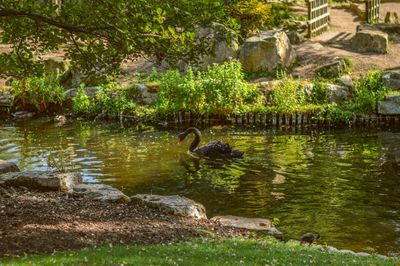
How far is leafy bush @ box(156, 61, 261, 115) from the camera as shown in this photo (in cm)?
2836

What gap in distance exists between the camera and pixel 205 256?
10.9m

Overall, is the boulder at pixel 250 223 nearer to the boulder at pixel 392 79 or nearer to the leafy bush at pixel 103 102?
the leafy bush at pixel 103 102

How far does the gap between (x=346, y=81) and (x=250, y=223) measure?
17585mm

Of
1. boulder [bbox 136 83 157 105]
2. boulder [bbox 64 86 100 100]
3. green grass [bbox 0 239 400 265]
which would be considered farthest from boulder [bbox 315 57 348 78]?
green grass [bbox 0 239 400 265]

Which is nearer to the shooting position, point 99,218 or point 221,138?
point 99,218

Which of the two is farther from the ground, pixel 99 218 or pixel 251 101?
pixel 251 101

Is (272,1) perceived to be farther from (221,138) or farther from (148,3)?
(148,3)

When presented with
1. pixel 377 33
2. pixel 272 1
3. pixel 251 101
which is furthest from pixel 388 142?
pixel 272 1

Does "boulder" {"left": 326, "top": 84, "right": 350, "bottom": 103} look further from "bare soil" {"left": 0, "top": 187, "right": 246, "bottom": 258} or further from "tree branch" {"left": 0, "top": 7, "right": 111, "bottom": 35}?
"tree branch" {"left": 0, "top": 7, "right": 111, "bottom": 35}

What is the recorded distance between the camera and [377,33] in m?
35.8

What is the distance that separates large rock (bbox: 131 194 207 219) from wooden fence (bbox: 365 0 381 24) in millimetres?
28023

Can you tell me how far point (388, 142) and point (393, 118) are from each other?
3538mm

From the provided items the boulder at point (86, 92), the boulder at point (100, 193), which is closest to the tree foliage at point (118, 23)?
the boulder at point (100, 193)

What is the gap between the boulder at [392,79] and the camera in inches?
1173
